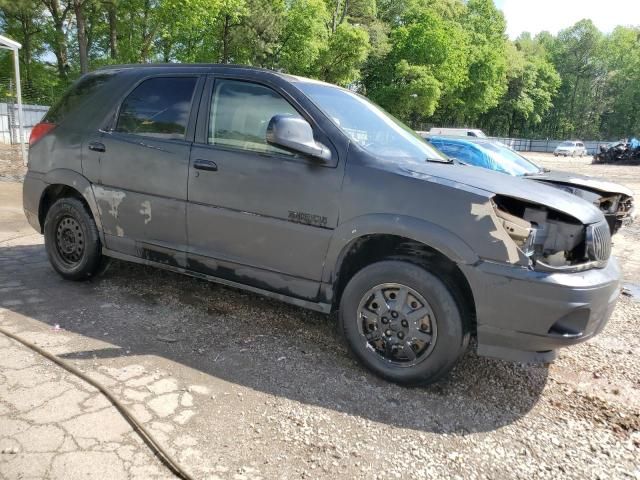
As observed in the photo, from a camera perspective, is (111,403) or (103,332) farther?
(103,332)

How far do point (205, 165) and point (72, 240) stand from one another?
1753mm

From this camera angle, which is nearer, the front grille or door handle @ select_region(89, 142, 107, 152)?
the front grille

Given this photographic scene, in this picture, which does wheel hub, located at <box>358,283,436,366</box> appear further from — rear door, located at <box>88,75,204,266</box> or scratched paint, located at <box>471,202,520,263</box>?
rear door, located at <box>88,75,204,266</box>

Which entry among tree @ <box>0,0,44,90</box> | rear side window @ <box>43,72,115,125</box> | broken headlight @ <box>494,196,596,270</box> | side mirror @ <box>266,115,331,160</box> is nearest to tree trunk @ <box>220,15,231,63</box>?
tree @ <box>0,0,44,90</box>

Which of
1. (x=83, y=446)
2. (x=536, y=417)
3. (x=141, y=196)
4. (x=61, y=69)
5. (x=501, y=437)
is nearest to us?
(x=83, y=446)

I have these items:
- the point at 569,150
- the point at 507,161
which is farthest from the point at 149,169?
the point at 569,150

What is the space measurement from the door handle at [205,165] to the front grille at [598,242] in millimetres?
2511

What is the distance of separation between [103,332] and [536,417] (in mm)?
3003

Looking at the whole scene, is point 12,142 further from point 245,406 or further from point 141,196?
point 245,406

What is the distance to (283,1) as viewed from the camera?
95.7ft

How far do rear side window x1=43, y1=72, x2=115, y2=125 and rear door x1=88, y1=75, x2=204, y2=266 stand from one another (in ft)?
1.49

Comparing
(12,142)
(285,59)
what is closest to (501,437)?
(12,142)

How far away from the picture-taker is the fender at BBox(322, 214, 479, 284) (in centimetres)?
286

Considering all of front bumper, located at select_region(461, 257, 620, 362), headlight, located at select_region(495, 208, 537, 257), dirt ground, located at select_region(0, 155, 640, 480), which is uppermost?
headlight, located at select_region(495, 208, 537, 257)
